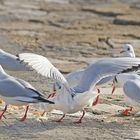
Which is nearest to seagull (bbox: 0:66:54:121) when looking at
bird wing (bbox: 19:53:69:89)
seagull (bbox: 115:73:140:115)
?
bird wing (bbox: 19:53:69:89)

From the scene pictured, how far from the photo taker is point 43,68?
7457 millimetres

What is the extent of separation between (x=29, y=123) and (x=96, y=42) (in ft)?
24.9

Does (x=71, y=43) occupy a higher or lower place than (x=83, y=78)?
lower

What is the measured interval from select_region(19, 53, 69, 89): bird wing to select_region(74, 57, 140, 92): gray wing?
23cm

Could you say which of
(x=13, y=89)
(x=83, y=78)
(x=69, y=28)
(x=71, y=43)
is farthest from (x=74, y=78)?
(x=69, y=28)

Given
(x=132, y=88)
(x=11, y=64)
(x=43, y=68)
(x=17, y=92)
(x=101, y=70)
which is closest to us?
(x=17, y=92)

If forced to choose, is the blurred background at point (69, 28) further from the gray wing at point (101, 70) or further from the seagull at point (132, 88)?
the gray wing at point (101, 70)

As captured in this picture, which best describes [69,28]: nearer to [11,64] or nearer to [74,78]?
[11,64]

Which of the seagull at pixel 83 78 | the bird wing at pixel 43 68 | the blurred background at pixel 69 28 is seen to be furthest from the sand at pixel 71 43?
the bird wing at pixel 43 68

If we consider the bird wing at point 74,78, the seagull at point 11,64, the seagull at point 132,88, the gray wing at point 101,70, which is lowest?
the seagull at point 11,64

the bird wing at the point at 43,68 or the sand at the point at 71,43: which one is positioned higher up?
the bird wing at the point at 43,68

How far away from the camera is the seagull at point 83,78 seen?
7336mm

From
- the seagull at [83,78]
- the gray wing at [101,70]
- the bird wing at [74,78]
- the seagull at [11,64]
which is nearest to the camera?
the seagull at [83,78]

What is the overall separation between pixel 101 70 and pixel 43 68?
0.64 m
